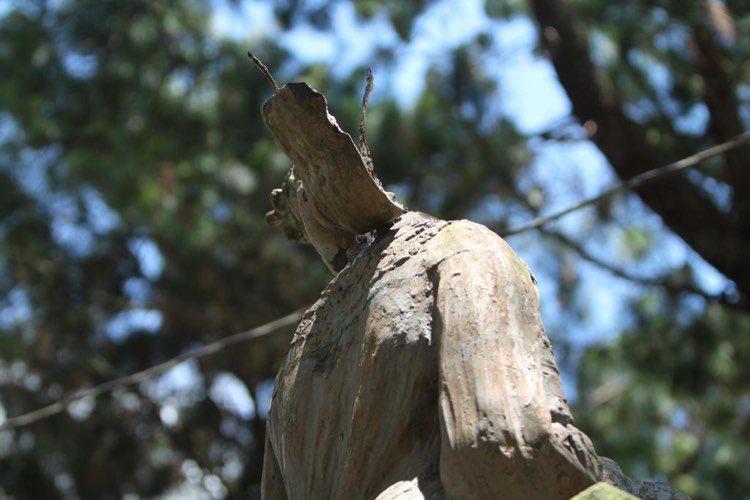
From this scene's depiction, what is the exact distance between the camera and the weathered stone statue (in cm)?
150

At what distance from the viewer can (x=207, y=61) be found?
859 cm

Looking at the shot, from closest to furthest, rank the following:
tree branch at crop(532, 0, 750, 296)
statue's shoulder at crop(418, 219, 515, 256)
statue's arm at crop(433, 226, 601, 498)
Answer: statue's arm at crop(433, 226, 601, 498) < statue's shoulder at crop(418, 219, 515, 256) < tree branch at crop(532, 0, 750, 296)

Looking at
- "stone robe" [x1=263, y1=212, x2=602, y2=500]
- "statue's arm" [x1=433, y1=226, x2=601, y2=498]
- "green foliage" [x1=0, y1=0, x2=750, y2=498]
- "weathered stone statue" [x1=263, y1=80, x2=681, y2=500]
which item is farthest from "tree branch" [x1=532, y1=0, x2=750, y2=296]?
"statue's arm" [x1=433, y1=226, x2=601, y2=498]

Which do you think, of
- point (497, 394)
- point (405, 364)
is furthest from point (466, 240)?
point (497, 394)

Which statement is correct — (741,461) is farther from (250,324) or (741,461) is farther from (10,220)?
(10,220)

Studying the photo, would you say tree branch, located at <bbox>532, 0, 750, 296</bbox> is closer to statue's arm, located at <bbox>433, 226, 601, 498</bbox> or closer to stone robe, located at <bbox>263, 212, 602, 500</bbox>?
stone robe, located at <bbox>263, 212, 602, 500</bbox>

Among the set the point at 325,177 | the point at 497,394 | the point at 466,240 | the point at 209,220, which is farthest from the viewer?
the point at 209,220

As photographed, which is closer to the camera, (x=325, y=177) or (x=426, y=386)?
(x=426, y=386)

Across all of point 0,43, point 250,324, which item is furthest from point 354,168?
point 0,43

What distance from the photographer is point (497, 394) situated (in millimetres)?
1536

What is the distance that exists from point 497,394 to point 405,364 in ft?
0.89

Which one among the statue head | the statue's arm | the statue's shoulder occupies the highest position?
the statue head

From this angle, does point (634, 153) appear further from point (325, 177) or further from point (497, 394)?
point (497, 394)

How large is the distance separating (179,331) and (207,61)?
2.03 metres
